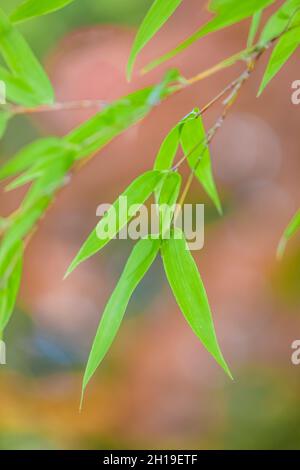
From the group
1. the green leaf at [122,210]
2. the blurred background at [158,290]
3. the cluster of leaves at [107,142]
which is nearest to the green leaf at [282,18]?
the cluster of leaves at [107,142]

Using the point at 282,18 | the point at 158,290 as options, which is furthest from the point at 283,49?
the point at 158,290

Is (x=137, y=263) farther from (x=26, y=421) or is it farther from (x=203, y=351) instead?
(x=26, y=421)

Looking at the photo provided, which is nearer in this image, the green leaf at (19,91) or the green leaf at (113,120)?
the green leaf at (113,120)

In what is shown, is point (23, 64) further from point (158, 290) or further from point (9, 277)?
point (158, 290)

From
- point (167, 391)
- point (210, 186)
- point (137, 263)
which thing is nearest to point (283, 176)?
point (167, 391)

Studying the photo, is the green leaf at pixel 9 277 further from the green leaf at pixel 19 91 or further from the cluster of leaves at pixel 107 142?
the green leaf at pixel 19 91
